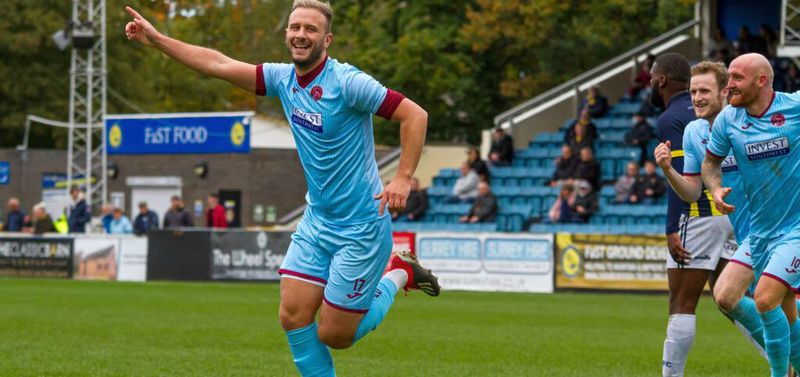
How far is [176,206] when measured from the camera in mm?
31953

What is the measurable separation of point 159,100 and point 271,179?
23.8 metres

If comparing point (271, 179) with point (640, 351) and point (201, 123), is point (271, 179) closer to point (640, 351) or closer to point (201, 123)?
point (201, 123)

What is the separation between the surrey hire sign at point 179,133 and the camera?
36656mm

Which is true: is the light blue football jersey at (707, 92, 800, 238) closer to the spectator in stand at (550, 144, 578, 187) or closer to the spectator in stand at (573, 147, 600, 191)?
the spectator in stand at (573, 147, 600, 191)

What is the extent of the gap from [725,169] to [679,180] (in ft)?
1.88

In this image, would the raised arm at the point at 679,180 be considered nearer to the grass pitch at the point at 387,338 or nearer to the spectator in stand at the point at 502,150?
the grass pitch at the point at 387,338

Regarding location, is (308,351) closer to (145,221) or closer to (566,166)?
(566,166)

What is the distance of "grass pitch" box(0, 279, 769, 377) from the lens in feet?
38.6

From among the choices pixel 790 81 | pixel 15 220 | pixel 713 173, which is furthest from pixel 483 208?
pixel 713 173

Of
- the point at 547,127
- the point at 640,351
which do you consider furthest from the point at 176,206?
the point at 640,351

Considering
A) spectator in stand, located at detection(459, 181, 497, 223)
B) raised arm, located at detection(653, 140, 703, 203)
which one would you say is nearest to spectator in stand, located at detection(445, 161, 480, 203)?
spectator in stand, located at detection(459, 181, 497, 223)

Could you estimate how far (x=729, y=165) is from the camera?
9406 millimetres

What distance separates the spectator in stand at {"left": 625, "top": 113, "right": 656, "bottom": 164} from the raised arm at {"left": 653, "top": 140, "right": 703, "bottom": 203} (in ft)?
65.1

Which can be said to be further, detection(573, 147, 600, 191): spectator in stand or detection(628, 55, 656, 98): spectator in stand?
detection(628, 55, 656, 98): spectator in stand
